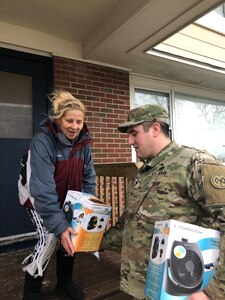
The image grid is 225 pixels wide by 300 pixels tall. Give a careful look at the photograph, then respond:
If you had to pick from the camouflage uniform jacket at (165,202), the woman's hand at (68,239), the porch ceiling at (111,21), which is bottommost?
the woman's hand at (68,239)

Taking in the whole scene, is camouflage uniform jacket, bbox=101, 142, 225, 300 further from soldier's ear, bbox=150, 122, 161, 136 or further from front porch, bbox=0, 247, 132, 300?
front porch, bbox=0, 247, 132, 300

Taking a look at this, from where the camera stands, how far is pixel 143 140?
144 centimetres

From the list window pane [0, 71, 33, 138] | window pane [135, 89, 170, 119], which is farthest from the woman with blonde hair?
window pane [135, 89, 170, 119]

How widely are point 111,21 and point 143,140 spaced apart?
229cm

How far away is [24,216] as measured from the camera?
11.5 feet

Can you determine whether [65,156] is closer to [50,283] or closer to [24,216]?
[50,283]

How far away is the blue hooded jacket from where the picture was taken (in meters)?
1.79

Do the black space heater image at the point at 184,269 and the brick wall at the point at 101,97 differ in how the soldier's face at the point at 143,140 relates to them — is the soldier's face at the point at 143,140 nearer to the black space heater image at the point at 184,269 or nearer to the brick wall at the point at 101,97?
the black space heater image at the point at 184,269

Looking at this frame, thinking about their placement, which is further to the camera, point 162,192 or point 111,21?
point 111,21

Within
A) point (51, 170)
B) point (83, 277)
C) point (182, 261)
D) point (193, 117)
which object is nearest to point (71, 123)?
point (51, 170)

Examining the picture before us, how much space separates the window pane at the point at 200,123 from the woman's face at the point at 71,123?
3.54 meters

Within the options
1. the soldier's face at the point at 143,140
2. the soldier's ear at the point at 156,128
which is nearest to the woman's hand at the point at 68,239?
the soldier's face at the point at 143,140

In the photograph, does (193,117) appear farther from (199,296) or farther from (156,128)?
(199,296)

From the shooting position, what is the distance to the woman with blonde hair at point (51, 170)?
1.82 metres
